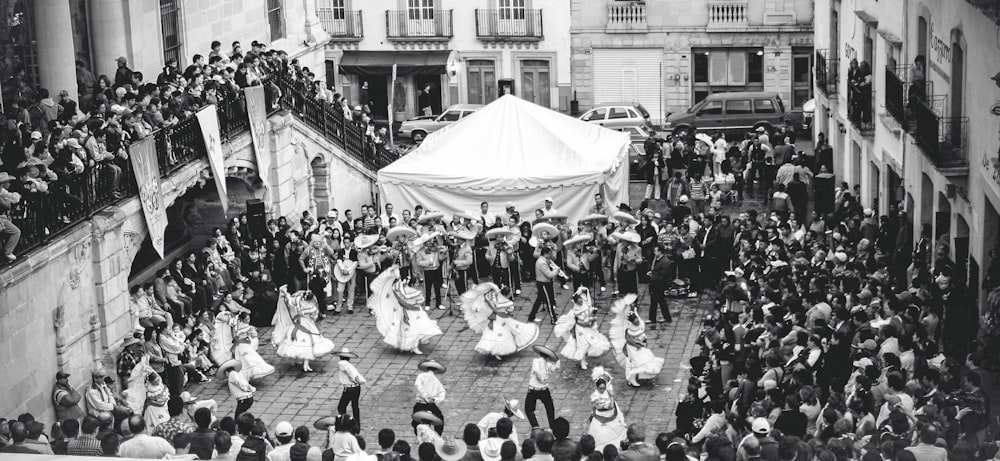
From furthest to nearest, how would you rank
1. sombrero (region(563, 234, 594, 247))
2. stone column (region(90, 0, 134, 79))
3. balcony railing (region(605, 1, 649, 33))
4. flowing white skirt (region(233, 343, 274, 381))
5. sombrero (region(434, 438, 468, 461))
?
1. balcony railing (region(605, 1, 649, 33))
2. stone column (region(90, 0, 134, 79))
3. sombrero (region(563, 234, 594, 247))
4. flowing white skirt (region(233, 343, 274, 381))
5. sombrero (region(434, 438, 468, 461))

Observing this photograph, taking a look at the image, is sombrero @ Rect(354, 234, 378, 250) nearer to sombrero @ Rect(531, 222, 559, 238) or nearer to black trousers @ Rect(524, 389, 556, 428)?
sombrero @ Rect(531, 222, 559, 238)

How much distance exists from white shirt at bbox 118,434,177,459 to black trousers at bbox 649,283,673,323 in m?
11.7

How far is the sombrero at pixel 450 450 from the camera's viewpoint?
17.6 m

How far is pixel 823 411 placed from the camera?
17.2 meters

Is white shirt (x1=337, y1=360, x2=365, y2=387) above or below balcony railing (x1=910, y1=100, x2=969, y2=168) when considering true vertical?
below

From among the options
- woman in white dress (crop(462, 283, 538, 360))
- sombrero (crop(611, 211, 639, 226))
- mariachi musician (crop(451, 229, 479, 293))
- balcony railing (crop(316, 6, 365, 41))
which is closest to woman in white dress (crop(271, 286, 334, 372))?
woman in white dress (crop(462, 283, 538, 360))

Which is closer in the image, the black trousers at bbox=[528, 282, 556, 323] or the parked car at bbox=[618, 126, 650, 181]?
the black trousers at bbox=[528, 282, 556, 323]

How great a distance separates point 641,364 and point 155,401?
742cm

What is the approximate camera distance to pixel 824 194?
32.5m

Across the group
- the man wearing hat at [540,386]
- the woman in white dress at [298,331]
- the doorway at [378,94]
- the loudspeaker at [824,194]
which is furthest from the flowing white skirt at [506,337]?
the doorway at [378,94]

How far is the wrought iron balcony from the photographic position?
120ft

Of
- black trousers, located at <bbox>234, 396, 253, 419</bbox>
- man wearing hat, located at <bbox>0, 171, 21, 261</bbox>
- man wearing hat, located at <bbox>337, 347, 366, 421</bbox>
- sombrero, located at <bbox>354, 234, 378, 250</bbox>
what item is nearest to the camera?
man wearing hat, located at <bbox>0, 171, 21, 261</bbox>

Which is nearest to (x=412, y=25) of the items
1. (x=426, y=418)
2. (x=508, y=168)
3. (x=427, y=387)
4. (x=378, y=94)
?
(x=378, y=94)

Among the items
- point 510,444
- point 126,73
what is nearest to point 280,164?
point 126,73
